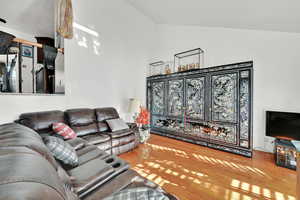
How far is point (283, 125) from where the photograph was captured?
2742 millimetres

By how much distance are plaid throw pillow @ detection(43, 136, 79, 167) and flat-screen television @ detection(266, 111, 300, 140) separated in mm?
3650

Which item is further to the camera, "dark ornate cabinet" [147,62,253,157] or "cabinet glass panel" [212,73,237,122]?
"cabinet glass panel" [212,73,237,122]

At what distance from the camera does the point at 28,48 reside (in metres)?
2.58

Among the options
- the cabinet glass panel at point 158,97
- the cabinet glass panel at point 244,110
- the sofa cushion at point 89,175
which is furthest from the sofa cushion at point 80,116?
the cabinet glass panel at point 244,110

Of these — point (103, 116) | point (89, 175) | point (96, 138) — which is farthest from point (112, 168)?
point (103, 116)

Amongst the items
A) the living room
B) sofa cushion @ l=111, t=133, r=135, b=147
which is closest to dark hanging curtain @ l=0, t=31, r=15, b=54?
the living room

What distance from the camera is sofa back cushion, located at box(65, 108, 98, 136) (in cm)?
286

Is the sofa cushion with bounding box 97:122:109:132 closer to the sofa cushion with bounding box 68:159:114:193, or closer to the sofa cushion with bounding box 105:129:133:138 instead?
the sofa cushion with bounding box 105:129:133:138

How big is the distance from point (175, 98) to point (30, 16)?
12.4ft

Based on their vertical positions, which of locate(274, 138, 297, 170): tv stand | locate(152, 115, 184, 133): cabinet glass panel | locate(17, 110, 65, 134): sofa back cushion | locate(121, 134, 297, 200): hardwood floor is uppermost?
locate(17, 110, 65, 134): sofa back cushion

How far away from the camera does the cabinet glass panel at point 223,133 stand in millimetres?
3102

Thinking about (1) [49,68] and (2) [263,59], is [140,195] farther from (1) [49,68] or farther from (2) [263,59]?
(2) [263,59]

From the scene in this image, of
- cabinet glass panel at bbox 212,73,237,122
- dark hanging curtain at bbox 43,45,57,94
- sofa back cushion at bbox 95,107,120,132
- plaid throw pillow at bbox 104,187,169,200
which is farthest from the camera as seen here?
sofa back cushion at bbox 95,107,120,132

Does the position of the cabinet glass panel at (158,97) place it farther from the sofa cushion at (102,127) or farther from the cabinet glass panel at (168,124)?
the sofa cushion at (102,127)
